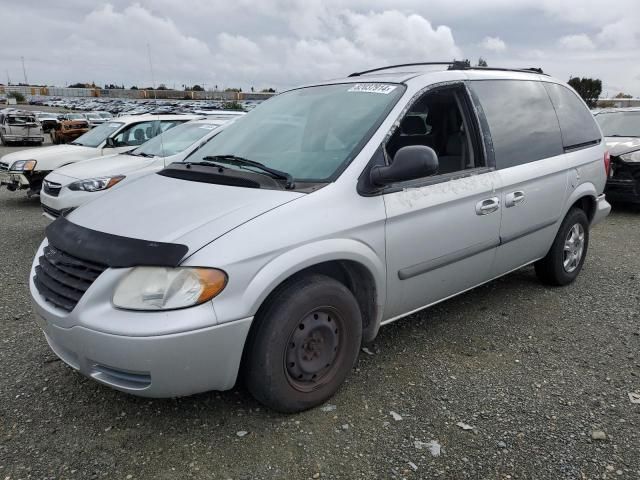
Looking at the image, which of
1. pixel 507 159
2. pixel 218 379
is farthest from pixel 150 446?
pixel 507 159

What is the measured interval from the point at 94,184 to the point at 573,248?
5.31 metres

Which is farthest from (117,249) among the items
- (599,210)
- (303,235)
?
(599,210)

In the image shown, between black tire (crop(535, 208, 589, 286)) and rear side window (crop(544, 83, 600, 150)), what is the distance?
61 centimetres

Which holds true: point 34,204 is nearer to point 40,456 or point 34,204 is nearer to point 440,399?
point 40,456

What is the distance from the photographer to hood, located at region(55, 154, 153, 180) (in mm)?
6434

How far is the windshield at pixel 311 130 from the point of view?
2.99 metres

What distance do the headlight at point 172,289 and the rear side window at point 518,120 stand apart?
7.46ft

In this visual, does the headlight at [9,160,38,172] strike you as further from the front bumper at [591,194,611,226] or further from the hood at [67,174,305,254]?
the front bumper at [591,194,611,226]

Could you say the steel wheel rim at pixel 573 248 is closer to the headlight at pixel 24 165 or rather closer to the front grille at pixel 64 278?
the front grille at pixel 64 278

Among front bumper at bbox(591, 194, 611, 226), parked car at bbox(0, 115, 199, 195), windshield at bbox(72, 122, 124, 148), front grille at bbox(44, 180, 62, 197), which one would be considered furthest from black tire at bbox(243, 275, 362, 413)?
windshield at bbox(72, 122, 124, 148)

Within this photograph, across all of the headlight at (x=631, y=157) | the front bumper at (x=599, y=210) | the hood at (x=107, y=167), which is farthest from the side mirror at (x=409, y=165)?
the headlight at (x=631, y=157)

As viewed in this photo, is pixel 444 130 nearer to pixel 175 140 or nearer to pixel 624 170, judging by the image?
pixel 175 140

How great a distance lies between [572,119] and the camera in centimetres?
445

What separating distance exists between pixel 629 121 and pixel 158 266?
30.9ft
